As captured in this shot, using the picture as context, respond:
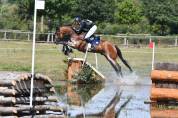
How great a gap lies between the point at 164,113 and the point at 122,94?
492 cm

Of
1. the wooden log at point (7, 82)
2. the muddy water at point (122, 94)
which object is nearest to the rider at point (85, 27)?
the muddy water at point (122, 94)

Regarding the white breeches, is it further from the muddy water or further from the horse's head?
the muddy water

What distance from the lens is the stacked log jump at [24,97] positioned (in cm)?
1275

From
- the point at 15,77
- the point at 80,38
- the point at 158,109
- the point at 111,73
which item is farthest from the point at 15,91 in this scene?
the point at 111,73

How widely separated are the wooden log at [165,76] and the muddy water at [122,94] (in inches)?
30.2

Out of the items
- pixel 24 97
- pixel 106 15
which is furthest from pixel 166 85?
pixel 106 15

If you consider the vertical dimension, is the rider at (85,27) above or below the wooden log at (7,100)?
above

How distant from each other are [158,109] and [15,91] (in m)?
4.49

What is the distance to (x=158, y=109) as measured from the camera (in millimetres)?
16000

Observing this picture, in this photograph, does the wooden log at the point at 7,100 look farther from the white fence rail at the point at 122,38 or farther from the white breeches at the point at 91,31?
the white fence rail at the point at 122,38

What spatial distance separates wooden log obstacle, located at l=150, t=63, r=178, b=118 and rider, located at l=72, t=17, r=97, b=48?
793cm

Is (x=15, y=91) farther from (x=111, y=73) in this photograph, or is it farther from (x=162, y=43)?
(x=162, y=43)

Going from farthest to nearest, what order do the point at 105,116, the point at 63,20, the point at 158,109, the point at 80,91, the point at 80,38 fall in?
1. the point at 63,20
2. the point at 80,38
3. the point at 80,91
4. the point at 158,109
5. the point at 105,116

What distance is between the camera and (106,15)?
66062 mm
